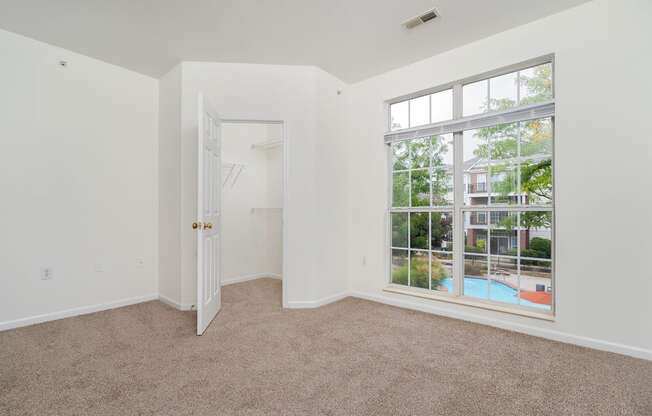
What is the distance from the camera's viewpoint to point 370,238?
12.3 feet

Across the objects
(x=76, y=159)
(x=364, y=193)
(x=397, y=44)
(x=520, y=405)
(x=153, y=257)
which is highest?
(x=397, y=44)

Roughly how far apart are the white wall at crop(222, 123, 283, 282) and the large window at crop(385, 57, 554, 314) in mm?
2030

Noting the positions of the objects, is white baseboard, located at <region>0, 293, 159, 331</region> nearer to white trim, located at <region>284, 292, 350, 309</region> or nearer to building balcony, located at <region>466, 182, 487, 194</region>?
white trim, located at <region>284, 292, 350, 309</region>

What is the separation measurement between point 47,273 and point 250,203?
249 centimetres

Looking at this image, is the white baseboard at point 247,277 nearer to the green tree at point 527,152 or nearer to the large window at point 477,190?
the large window at point 477,190

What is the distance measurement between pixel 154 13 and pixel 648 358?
4.43 metres

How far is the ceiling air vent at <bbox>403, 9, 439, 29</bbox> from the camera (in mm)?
2547

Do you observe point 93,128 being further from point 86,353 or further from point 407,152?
point 407,152

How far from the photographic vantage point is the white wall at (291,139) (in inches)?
134

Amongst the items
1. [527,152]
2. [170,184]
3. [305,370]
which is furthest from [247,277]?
[527,152]

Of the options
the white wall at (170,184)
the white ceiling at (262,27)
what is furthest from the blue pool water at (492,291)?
the white wall at (170,184)

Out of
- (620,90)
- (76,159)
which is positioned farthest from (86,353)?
(620,90)

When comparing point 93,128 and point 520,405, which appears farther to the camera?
point 93,128

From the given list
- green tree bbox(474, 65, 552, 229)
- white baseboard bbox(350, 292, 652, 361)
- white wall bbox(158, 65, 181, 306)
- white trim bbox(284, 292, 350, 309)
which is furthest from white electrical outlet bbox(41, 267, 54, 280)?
green tree bbox(474, 65, 552, 229)
